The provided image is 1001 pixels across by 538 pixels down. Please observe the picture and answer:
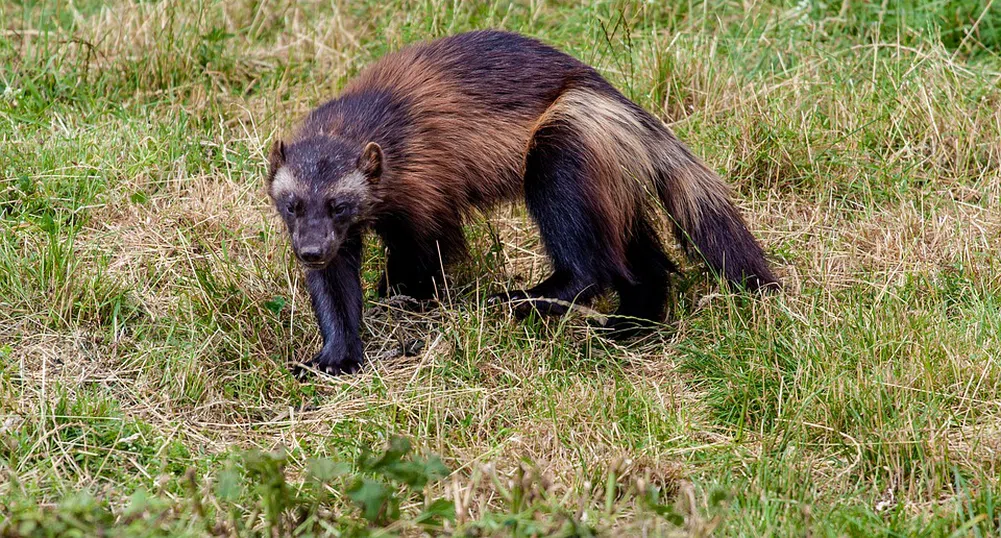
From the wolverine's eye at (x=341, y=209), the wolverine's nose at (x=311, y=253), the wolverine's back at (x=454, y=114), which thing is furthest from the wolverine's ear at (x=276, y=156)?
the wolverine's nose at (x=311, y=253)

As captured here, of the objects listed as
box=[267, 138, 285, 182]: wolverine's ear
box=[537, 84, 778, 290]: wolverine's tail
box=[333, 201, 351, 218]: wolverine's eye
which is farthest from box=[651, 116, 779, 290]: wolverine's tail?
box=[267, 138, 285, 182]: wolverine's ear

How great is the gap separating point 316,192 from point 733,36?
342 centimetres

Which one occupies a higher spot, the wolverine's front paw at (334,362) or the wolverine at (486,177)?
the wolverine at (486,177)

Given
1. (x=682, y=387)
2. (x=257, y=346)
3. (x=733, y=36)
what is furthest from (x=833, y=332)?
(x=733, y=36)

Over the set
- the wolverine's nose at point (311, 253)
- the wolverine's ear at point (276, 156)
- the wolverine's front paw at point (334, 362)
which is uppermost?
the wolverine's ear at point (276, 156)

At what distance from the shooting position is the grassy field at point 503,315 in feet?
13.8

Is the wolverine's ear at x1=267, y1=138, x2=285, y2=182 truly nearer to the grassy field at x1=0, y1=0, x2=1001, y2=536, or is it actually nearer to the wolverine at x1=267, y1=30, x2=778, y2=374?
the wolverine at x1=267, y1=30, x2=778, y2=374

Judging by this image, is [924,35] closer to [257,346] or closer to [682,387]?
[682,387]

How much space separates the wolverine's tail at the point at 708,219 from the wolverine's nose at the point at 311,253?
1.73 m

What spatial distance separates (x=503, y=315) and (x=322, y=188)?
100 cm

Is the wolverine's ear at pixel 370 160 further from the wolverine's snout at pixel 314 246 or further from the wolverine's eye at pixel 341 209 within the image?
the wolverine's snout at pixel 314 246

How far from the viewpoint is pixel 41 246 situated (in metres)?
5.66

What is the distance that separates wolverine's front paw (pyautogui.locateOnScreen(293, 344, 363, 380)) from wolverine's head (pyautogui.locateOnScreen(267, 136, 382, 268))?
0.43 m

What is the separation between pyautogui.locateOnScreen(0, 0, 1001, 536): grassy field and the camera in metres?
4.22
